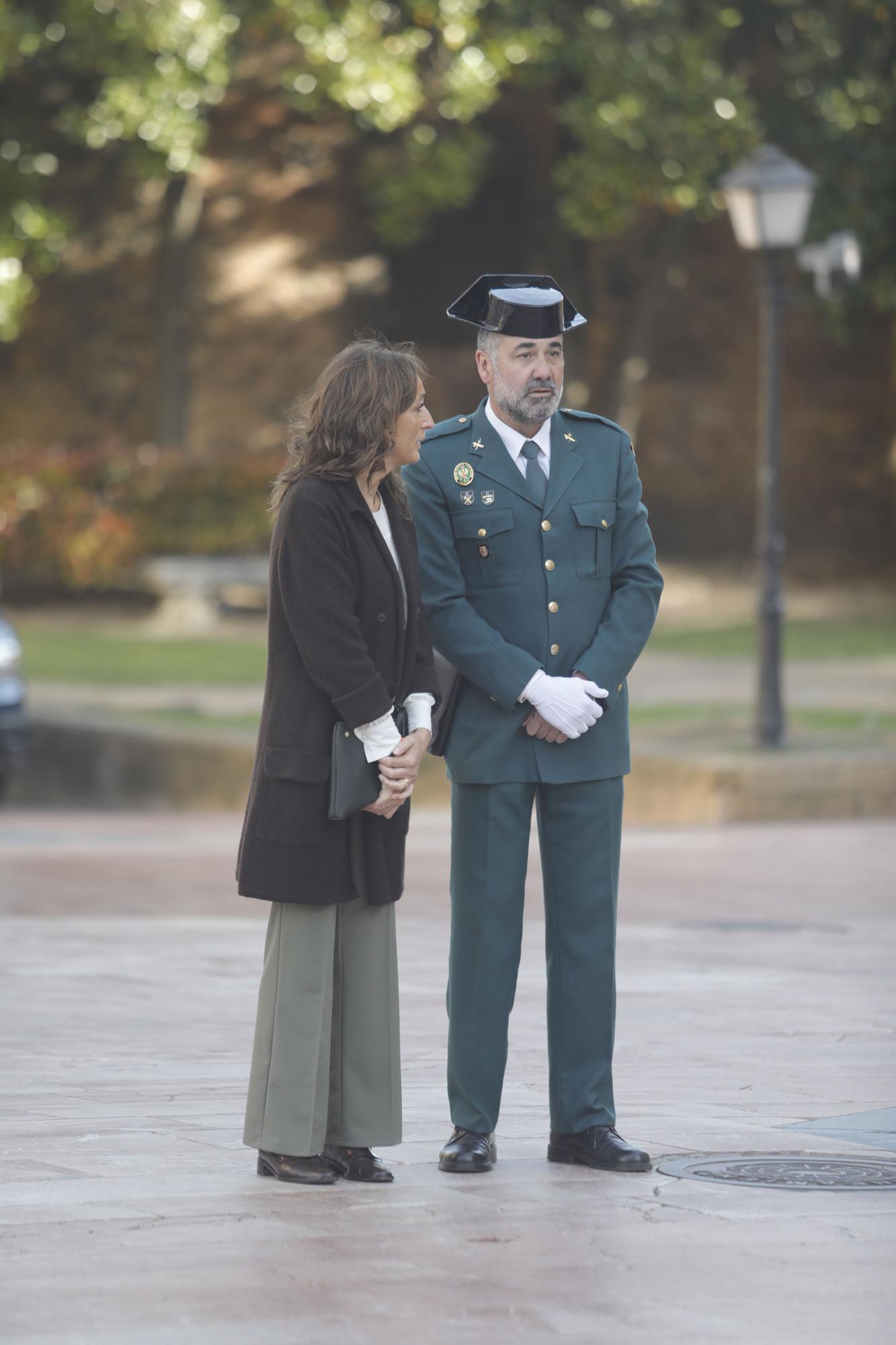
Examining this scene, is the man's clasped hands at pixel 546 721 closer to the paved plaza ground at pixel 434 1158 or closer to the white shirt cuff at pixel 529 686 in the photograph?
the white shirt cuff at pixel 529 686

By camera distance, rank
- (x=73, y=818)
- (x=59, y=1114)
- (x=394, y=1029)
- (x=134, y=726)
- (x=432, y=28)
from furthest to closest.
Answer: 1. (x=432, y=28)
2. (x=134, y=726)
3. (x=73, y=818)
4. (x=59, y=1114)
5. (x=394, y=1029)

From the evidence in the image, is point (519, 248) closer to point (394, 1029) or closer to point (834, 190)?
point (834, 190)

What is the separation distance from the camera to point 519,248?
2731 centimetres

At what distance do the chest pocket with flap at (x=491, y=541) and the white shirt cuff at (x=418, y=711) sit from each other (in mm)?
358

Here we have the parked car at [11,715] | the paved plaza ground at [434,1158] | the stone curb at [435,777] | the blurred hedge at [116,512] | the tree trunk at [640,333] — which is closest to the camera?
the paved plaza ground at [434,1158]

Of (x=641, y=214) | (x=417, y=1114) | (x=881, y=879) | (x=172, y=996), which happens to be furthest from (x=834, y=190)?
(x=417, y=1114)

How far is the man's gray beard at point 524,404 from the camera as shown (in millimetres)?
5680

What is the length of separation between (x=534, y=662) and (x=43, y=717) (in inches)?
455

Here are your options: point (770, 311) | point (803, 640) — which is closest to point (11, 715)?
point (770, 311)

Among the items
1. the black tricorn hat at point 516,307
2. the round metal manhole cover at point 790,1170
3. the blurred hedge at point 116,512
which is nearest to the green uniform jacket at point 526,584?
the black tricorn hat at point 516,307

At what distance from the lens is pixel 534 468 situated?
576 cm

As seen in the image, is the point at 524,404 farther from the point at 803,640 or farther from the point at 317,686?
the point at 803,640

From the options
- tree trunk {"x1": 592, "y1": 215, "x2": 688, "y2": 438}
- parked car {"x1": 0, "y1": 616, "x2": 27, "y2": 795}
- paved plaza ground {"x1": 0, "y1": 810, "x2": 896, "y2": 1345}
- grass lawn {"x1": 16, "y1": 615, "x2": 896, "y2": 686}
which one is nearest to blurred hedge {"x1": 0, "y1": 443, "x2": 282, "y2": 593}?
grass lawn {"x1": 16, "y1": 615, "x2": 896, "y2": 686}

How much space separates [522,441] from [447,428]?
0.18 m
